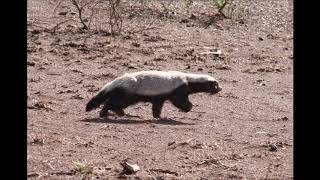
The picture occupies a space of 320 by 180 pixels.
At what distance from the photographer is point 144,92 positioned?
9.77 meters

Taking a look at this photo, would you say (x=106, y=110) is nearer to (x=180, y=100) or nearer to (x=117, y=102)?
(x=117, y=102)

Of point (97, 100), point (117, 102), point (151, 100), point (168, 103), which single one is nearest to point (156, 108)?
point (151, 100)

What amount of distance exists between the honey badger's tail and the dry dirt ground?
0.19 meters

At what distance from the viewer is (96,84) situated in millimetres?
12008

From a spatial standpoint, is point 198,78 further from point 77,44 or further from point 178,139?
point 77,44

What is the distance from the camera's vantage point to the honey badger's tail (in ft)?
31.5

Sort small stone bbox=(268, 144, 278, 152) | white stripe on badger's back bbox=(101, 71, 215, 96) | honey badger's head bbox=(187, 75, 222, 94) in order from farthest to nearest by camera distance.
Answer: honey badger's head bbox=(187, 75, 222, 94)
white stripe on badger's back bbox=(101, 71, 215, 96)
small stone bbox=(268, 144, 278, 152)

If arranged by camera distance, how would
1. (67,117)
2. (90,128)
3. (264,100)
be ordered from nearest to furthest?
(90,128)
(67,117)
(264,100)

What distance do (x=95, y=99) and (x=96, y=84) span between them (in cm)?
238

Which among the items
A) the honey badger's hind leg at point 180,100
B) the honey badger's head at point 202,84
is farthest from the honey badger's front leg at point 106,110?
the honey badger's head at point 202,84

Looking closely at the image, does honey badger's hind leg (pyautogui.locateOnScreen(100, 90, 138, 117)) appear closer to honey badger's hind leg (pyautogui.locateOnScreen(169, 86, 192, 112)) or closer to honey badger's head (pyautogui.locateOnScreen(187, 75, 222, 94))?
honey badger's hind leg (pyautogui.locateOnScreen(169, 86, 192, 112))

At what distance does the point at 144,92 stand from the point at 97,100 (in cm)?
57

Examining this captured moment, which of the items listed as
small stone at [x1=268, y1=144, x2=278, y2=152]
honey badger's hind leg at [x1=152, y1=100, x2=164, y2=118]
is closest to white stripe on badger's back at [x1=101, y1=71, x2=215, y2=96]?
honey badger's hind leg at [x1=152, y1=100, x2=164, y2=118]
